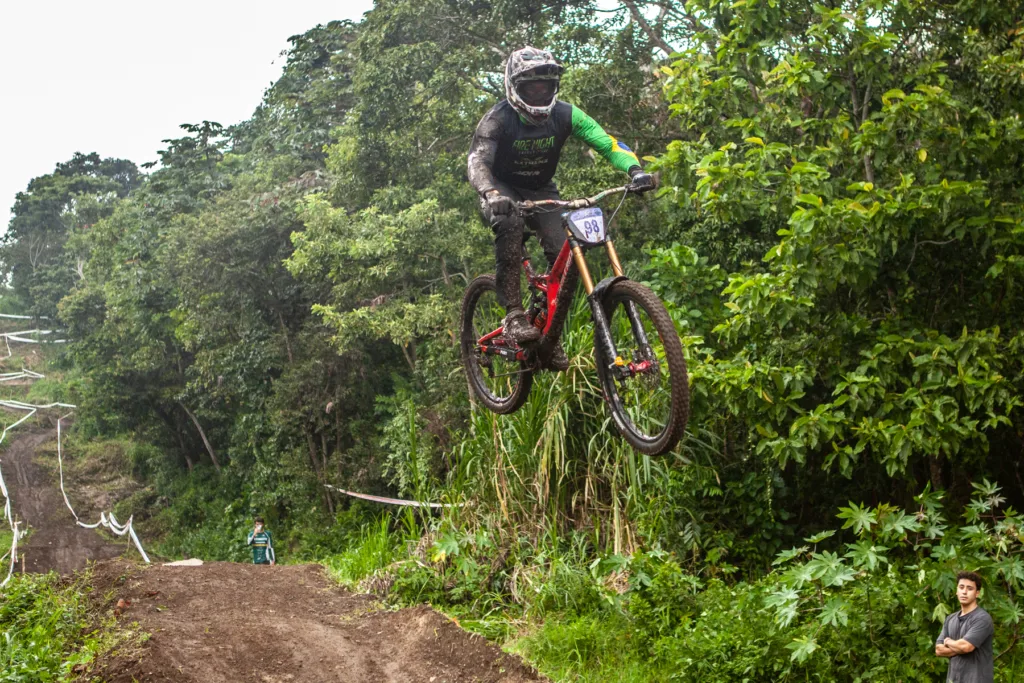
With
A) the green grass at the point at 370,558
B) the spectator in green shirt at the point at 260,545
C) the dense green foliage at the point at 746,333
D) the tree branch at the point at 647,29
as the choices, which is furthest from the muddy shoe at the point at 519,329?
the spectator in green shirt at the point at 260,545

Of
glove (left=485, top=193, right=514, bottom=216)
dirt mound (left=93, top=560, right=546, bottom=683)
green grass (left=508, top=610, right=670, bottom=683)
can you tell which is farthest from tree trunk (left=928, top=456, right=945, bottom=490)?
glove (left=485, top=193, right=514, bottom=216)

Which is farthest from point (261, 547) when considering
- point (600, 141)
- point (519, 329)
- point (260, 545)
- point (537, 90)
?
point (537, 90)

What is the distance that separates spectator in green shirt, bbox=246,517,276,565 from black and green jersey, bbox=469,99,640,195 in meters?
11.8

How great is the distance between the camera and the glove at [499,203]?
495 centimetres

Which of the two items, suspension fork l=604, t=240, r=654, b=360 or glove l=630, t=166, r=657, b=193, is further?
glove l=630, t=166, r=657, b=193

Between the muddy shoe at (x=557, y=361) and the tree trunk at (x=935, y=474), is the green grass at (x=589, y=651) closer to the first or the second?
the tree trunk at (x=935, y=474)

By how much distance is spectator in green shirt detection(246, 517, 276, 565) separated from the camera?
52.3 ft

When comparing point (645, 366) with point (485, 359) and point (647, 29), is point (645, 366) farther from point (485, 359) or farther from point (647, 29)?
point (647, 29)

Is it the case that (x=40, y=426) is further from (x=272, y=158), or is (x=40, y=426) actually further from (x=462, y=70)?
(x=462, y=70)

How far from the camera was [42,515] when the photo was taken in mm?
28078

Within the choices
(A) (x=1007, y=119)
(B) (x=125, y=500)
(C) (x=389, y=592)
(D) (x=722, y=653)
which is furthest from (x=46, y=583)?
(B) (x=125, y=500)

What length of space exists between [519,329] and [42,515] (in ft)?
88.2

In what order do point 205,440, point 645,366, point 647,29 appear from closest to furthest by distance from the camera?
point 645,366 < point 647,29 < point 205,440

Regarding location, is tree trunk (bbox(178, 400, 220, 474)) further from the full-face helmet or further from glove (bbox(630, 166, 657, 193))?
glove (bbox(630, 166, 657, 193))
